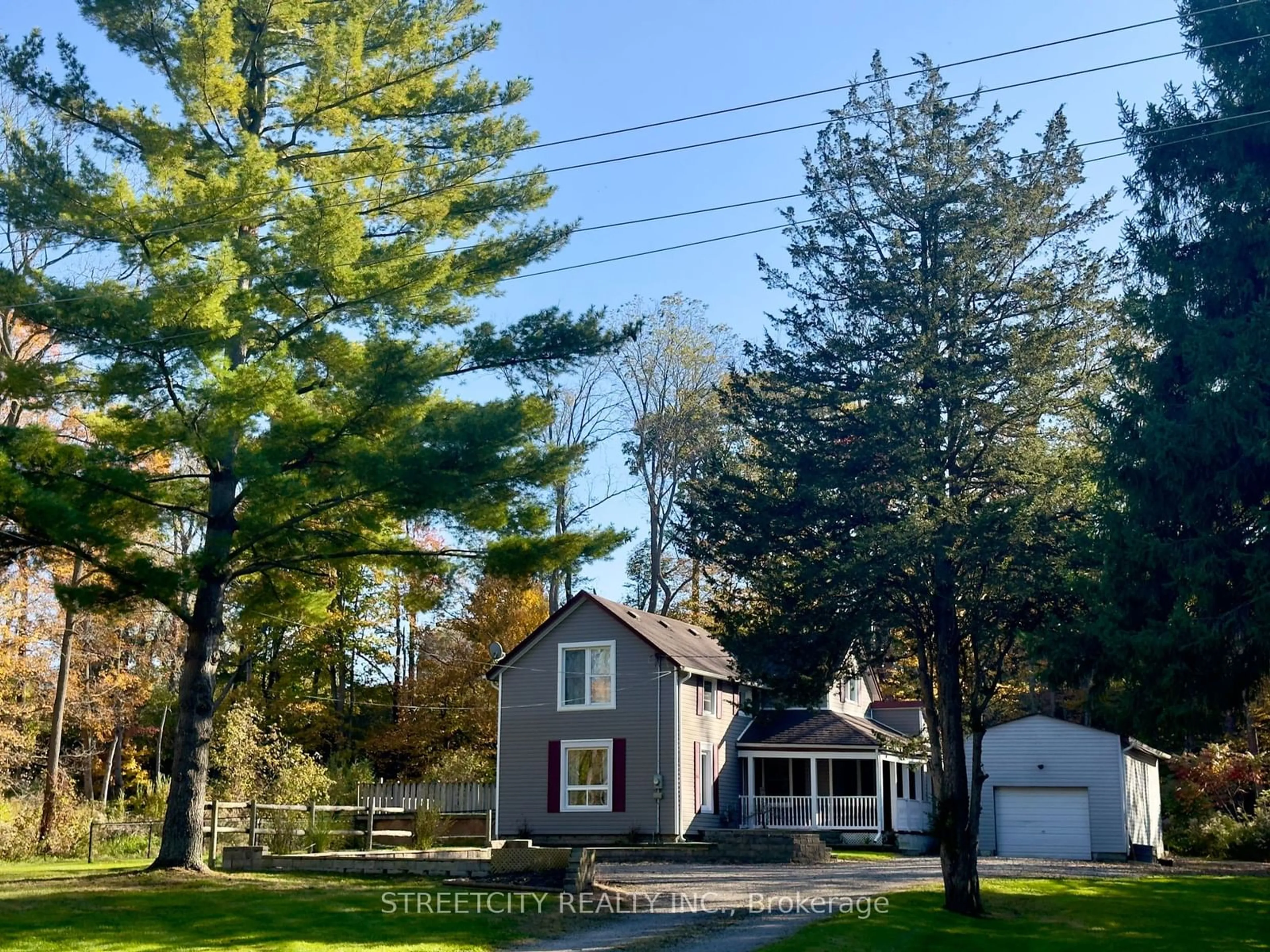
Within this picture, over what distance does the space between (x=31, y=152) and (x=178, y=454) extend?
5323 mm

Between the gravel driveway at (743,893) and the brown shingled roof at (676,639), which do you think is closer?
the gravel driveway at (743,893)

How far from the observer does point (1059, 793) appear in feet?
101

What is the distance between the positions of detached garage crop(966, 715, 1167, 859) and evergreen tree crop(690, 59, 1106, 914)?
11540 mm

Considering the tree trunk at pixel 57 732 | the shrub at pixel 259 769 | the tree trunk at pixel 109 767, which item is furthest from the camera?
the tree trunk at pixel 109 767

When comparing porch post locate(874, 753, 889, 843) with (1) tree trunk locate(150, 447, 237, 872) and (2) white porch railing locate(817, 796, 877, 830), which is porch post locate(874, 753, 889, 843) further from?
(1) tree trunk locate(150, 447, 237, 872)

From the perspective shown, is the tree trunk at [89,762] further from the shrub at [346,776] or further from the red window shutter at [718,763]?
the red window shutter at [718,763]

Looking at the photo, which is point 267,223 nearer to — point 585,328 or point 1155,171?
point 585,328

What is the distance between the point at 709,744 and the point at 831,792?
358 centimetres

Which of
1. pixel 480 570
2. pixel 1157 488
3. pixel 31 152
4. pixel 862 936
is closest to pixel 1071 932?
pixel 862 936

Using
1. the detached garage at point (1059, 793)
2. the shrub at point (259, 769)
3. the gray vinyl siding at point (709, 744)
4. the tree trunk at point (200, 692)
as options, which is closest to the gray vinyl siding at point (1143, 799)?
the detached garage at point (1059, 793)

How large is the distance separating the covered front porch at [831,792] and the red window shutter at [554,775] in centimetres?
502

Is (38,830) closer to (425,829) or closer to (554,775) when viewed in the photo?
(425,829)

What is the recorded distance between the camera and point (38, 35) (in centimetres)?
1766

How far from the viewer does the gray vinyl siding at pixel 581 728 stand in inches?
1214
